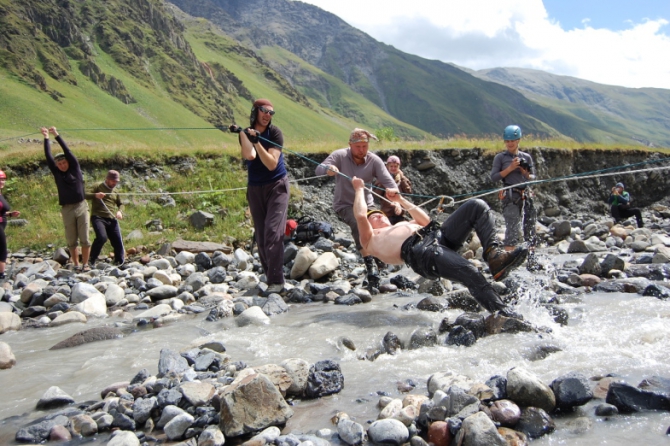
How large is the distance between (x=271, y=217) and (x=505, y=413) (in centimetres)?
474

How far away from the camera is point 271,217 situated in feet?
24.8

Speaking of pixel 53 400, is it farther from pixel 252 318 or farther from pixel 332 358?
pixel 252 318

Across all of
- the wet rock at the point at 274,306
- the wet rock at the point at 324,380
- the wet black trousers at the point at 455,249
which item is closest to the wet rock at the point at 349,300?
the wet rock at the point at 274,306

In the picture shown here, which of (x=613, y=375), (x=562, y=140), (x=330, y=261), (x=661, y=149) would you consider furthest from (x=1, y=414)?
(x=661, y=149)

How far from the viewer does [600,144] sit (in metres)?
23.0

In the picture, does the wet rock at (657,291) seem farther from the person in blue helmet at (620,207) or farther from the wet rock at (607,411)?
the person in blue helmet at (620,207)

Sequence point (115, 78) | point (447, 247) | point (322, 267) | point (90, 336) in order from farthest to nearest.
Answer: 1. point (115, 78)
2. point (322, 267)
3. point (90, 336)
4. point (447, 247)

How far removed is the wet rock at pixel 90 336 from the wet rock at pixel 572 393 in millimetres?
4998

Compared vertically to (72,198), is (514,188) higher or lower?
higher

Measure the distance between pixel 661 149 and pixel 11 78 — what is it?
87.6 m

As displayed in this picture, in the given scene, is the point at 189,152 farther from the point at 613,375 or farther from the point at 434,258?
the point at 613,375

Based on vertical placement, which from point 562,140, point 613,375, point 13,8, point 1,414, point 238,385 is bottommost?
point 1,414

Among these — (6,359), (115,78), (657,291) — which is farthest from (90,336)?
(115,78)

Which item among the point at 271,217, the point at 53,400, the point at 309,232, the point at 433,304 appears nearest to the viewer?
the point at 53,400
